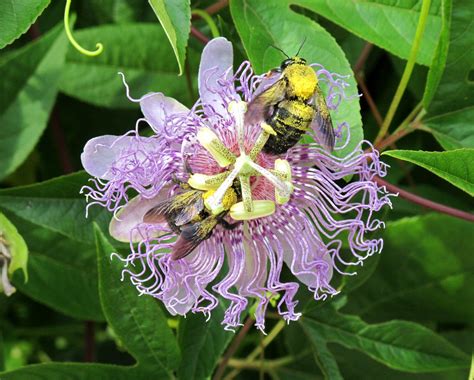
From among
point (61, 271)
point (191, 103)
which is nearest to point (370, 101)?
point (191, 103)

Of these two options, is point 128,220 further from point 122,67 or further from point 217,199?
point 122,67

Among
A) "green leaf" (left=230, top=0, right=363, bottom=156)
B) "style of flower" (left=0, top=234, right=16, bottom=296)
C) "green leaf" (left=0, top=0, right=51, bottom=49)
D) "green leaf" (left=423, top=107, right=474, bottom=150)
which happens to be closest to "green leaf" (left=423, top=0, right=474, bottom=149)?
"green leaf" (left=423, top=107, right=474, bottom=150)

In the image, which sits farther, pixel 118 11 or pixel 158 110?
pixel 118 11

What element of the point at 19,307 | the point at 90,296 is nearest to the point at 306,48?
the point at 90,296

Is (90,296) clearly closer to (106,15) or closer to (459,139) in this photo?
(106,15)

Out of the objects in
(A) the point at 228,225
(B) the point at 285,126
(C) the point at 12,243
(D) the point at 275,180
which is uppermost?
(B) the point at 285,126

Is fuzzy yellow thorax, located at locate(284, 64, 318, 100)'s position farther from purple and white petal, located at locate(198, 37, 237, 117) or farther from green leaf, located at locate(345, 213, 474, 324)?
green leaf, located at locate(345, 213, 474, 324)

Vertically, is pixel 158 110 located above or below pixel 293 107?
below
